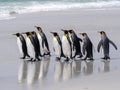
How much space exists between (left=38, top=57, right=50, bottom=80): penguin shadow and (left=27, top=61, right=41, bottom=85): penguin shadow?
8 centimetres

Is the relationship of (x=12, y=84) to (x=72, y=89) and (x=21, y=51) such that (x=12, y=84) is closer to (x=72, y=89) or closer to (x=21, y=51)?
(x=72, y=89)

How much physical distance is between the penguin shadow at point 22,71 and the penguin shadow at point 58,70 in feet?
2.35

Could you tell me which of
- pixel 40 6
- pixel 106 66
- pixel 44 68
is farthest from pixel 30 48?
pixel 40 6

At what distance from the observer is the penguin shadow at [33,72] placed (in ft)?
36.5

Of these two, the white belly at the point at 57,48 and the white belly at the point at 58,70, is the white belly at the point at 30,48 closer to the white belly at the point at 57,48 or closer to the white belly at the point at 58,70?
the white belly at the point at 57,48

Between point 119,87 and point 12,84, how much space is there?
7.41ft

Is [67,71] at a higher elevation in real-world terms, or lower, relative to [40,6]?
lower

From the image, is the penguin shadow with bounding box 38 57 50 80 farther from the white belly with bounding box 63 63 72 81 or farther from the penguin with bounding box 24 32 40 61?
the white belly with bounding box 63 63 72 81

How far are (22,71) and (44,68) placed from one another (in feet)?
2.11

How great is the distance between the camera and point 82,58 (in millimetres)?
14016

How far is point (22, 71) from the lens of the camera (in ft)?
40.2

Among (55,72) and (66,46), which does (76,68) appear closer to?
(55,72)

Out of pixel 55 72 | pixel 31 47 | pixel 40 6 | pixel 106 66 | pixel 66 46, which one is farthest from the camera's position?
pixel 40 6

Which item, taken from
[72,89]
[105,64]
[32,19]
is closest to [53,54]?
[105,64]
